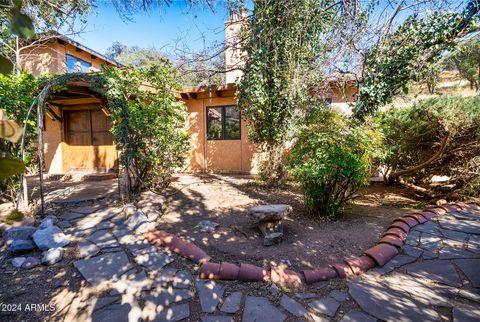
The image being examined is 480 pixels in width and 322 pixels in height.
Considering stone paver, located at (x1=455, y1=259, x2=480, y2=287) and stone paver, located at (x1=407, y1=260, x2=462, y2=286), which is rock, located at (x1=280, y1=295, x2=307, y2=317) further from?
stone paver, located at (x1=455, y1=259, x2=480, y2=287)

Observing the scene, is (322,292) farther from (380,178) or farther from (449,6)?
(380,178)

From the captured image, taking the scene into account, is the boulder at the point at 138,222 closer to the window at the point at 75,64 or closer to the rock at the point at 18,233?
the rock at the point at 18,233

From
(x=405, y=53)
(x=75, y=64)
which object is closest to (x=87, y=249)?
(x=405, y=53)

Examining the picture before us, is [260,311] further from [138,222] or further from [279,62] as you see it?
[279,62]

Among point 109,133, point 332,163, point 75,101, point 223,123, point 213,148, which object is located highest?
point 75,101

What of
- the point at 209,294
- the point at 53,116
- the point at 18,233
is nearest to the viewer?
the point at 209,294

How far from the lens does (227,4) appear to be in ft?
17.2

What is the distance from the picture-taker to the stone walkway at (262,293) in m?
2.17

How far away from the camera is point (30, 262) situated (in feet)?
9.45

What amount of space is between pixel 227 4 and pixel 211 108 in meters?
4.15

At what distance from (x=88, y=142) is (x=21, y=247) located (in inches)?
249

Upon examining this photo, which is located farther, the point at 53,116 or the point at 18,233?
the point at 53,116

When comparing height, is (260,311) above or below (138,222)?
below

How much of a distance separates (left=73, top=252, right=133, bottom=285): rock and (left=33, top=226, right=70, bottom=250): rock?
539 mm
